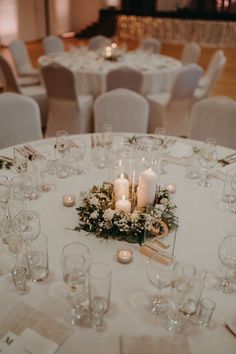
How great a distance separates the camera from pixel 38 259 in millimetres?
1479

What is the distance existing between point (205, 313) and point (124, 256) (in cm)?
41

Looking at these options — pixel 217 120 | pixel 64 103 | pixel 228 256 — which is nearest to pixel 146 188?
pixel 228 256

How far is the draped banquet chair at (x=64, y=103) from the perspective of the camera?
14.4ft

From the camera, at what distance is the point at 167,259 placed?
1.48 m

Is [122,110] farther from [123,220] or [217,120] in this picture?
[123,220]

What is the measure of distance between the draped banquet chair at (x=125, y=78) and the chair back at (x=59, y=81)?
1.50ft

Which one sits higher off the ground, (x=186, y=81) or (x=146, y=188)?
(x=146, y=188)

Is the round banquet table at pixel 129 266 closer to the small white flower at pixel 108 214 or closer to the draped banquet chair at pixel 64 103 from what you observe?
the small white flower at pixel 108 214

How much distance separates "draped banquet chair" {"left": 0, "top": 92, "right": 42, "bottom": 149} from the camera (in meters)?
2.93

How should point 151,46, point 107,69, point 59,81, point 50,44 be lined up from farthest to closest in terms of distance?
point 151,46 → point 50,44 → point 107,69 → point 59,81

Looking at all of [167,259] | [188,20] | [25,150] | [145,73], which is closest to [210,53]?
[188,20]

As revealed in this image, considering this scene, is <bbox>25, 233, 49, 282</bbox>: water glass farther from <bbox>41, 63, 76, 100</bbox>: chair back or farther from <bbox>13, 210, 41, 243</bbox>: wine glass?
<bbox>41, 63, 76, 100</bbox>: chair back

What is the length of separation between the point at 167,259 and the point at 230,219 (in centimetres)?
55

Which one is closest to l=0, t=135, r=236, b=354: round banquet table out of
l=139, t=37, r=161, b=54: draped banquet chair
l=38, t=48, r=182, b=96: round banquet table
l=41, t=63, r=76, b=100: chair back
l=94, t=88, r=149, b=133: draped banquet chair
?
l=94, t=88, r=149, b=133: draped banquet chair
